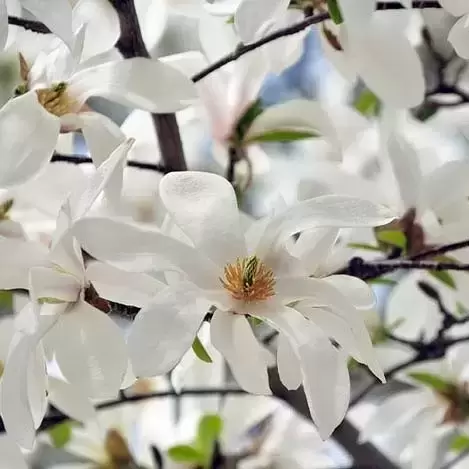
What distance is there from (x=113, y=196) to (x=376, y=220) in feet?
0.29

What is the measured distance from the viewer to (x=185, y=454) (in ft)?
1.64

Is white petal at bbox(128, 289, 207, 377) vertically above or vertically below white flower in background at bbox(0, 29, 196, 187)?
below

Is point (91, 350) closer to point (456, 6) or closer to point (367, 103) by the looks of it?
point (456, 6)

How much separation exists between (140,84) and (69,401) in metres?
0.14

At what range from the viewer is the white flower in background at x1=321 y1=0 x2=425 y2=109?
38 cm

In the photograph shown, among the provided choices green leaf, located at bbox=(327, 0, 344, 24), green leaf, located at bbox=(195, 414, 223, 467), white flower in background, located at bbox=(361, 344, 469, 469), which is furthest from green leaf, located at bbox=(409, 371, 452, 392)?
green leaf, located at bbox=(327, 0, 344, 24)

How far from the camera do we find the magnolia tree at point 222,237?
276mm

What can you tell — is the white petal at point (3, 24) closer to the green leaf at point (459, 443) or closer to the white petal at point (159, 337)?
the white petal at point (159, 337)

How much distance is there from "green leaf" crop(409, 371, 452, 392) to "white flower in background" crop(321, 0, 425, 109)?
17 centimetres

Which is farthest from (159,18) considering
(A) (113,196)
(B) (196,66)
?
(A) (113,196)

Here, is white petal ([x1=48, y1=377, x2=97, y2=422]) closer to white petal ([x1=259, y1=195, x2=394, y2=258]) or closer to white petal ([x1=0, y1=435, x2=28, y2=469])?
white petal ([x1=0, y1=435, x2=28, y2=469])

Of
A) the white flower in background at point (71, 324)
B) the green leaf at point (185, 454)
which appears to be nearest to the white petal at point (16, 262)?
the white flower in background at point (71, 324)

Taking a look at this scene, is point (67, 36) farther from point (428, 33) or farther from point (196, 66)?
point (428, 33)

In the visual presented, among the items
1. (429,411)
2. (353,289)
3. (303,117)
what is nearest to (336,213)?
(353,289)
